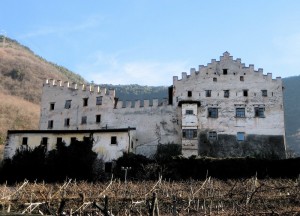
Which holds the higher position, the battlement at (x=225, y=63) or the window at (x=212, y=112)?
the battlement at (x=225, y=63)

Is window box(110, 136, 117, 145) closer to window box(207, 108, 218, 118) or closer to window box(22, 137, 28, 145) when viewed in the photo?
window box(22, 137, 28, 145)

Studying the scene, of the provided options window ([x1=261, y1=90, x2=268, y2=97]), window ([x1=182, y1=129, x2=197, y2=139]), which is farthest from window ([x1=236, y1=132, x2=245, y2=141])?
window ([x1=261, y1=90, x2=268, y2=97])

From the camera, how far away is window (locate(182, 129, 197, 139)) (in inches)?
2202

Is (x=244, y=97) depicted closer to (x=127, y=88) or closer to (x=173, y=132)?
(x=173, y=132)

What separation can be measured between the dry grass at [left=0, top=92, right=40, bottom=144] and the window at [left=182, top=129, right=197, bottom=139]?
2051 inches

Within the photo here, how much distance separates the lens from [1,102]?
382 ft

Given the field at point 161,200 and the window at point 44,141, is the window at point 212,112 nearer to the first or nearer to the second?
the field at point 161,200

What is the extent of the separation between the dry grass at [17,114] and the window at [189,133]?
171 feet

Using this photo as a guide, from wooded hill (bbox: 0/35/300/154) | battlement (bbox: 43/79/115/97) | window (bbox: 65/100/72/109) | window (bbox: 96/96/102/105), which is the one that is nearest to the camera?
window (bbox: 96/96/102/105)

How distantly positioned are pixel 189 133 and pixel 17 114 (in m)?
66.2

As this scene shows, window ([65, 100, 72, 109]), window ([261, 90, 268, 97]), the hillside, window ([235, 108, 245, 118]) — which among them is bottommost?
window ([235, 108, 245, 118])

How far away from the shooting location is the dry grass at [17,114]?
103925 millimetres

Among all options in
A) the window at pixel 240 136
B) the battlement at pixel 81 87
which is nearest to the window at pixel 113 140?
the battlement at pixel 81 87

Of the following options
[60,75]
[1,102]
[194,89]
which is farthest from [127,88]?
[194,89]
